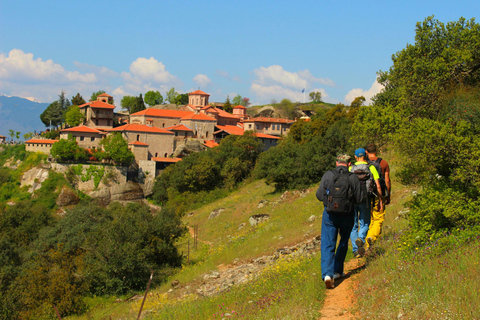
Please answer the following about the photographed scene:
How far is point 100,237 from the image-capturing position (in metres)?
20.0

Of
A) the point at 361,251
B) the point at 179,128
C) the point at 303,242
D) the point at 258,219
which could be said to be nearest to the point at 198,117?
the point at 179,128

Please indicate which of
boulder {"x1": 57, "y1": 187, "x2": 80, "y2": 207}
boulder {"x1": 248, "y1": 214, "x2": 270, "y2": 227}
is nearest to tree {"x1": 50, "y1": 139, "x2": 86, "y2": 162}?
boulder {"x1": 57, "y1": 187, "x2": 80, "y2": 207}

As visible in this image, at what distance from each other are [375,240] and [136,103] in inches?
3158

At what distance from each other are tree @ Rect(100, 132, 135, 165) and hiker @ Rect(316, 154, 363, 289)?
50.8m

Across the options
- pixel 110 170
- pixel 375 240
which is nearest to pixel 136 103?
pixel 110 170

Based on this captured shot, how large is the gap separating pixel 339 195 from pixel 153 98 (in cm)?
10089

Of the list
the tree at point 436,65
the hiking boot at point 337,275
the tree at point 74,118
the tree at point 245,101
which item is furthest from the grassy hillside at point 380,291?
the tree at point 245,101

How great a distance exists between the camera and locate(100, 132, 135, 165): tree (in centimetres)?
5506

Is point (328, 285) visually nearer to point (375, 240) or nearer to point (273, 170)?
point (375, 240)

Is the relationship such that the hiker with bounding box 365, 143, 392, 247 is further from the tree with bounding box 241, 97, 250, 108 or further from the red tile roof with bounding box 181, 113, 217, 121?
the tree with bounding box 241, 97, 250, 108

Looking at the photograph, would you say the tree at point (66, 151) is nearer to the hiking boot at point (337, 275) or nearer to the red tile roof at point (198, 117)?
the red tile roof at point (198, 117)

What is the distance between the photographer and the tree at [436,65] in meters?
11.5

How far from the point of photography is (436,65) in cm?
1149

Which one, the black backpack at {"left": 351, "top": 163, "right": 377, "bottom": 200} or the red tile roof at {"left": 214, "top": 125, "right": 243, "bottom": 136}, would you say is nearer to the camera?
the black backpack at {"left": 351, "top": 163, "right": 377, "bottom": 200}
